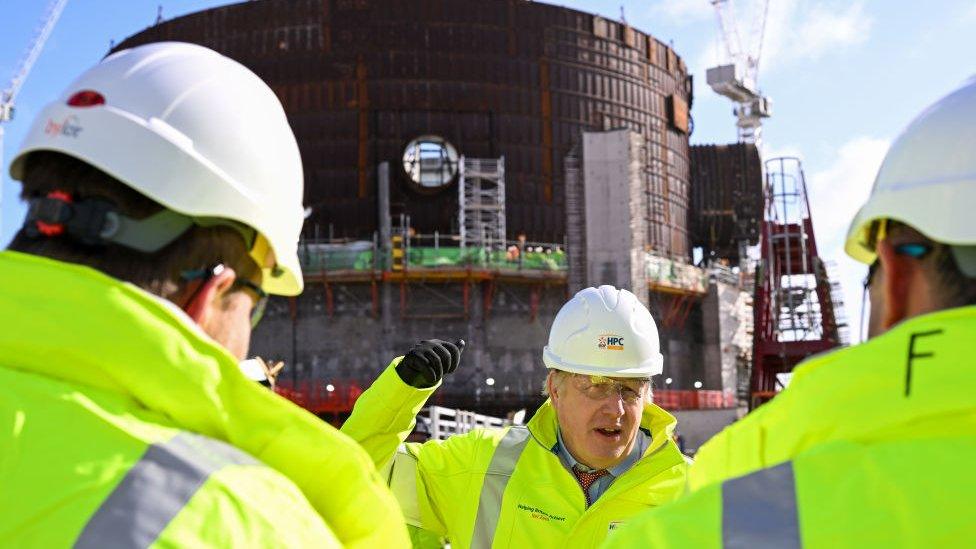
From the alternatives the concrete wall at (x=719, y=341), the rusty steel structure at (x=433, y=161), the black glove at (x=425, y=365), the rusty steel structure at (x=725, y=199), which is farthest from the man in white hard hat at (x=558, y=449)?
the rusty steel structure at (x=725, y=199)

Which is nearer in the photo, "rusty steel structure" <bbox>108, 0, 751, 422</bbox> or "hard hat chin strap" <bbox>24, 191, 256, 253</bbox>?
"hard hat chin strap" <bbox>24, 191, 256, 253</bbox>

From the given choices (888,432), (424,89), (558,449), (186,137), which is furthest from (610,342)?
(424,89)

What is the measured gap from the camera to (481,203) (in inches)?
1531

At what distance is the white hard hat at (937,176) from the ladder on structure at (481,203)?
36.0 metres

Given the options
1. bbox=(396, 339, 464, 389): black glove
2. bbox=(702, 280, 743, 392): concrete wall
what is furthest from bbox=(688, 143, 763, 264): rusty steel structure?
bbox=(396, 339, 464, 389): black glove

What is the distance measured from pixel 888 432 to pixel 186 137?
134 centimetres

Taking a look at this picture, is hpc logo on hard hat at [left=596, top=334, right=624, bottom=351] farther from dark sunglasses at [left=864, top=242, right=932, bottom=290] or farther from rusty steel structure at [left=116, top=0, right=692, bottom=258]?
rusty steel structure at [left=116, top=0, right=692, bottom=258]

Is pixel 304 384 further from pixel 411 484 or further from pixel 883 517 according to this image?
pixel 883 517

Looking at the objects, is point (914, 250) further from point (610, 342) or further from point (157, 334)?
point (610, 342)

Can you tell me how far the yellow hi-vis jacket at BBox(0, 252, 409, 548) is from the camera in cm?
139

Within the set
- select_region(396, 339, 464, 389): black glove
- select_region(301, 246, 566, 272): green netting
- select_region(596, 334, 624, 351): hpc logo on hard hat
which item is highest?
select_region(301, 246, 566, 272): green netting

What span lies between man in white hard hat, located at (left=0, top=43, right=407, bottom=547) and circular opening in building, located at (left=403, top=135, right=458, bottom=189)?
1466 inches

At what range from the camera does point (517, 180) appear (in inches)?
1586

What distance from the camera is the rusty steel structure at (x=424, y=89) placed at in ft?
130
